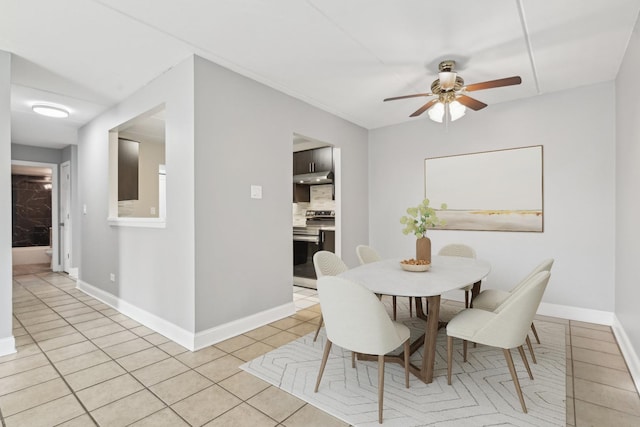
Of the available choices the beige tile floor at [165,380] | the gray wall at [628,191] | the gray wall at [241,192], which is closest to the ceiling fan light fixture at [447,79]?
the gray wall at [628,191]

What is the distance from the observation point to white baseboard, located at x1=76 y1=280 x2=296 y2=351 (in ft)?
8.88

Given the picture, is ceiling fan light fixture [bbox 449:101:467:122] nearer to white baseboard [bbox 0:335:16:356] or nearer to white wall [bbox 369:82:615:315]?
white wall [bbox 369:82:615:315]

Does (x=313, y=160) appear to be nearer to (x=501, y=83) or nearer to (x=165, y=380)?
(x=501, y=83)

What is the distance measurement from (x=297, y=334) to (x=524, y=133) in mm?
3425

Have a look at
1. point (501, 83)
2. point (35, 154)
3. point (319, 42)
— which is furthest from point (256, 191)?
point (35, 154)

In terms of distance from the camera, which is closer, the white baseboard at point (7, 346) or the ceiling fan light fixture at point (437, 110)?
the white baseboard at point (7, 346)

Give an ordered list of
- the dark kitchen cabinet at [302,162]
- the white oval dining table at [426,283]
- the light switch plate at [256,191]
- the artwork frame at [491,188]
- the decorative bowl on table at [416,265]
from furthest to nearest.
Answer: the dark kitchen cabinet at [302,162] < the artwork frame at [491,188] < the light switch plate at [256,191] < the decorative bowl on table at [416,265] < the white oval dining table at [426,283]

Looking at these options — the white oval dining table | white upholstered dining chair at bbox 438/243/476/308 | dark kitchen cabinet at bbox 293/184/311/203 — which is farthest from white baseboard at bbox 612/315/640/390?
dark kitchen cabinet at bbox 293/184/311/203

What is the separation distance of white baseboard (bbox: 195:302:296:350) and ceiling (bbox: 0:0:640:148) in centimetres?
240

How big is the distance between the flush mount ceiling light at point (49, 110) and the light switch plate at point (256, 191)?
2.81 metres

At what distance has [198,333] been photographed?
8.79 ft

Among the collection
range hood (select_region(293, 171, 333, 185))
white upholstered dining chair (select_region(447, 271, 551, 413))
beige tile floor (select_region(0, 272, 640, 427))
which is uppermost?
range hood (select_region(293, 171, 333, 185))

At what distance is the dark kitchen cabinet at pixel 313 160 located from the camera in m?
4.82

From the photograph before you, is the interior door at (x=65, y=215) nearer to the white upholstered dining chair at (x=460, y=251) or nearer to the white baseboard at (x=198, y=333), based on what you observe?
the white baseboard at (x=198, y=333)
